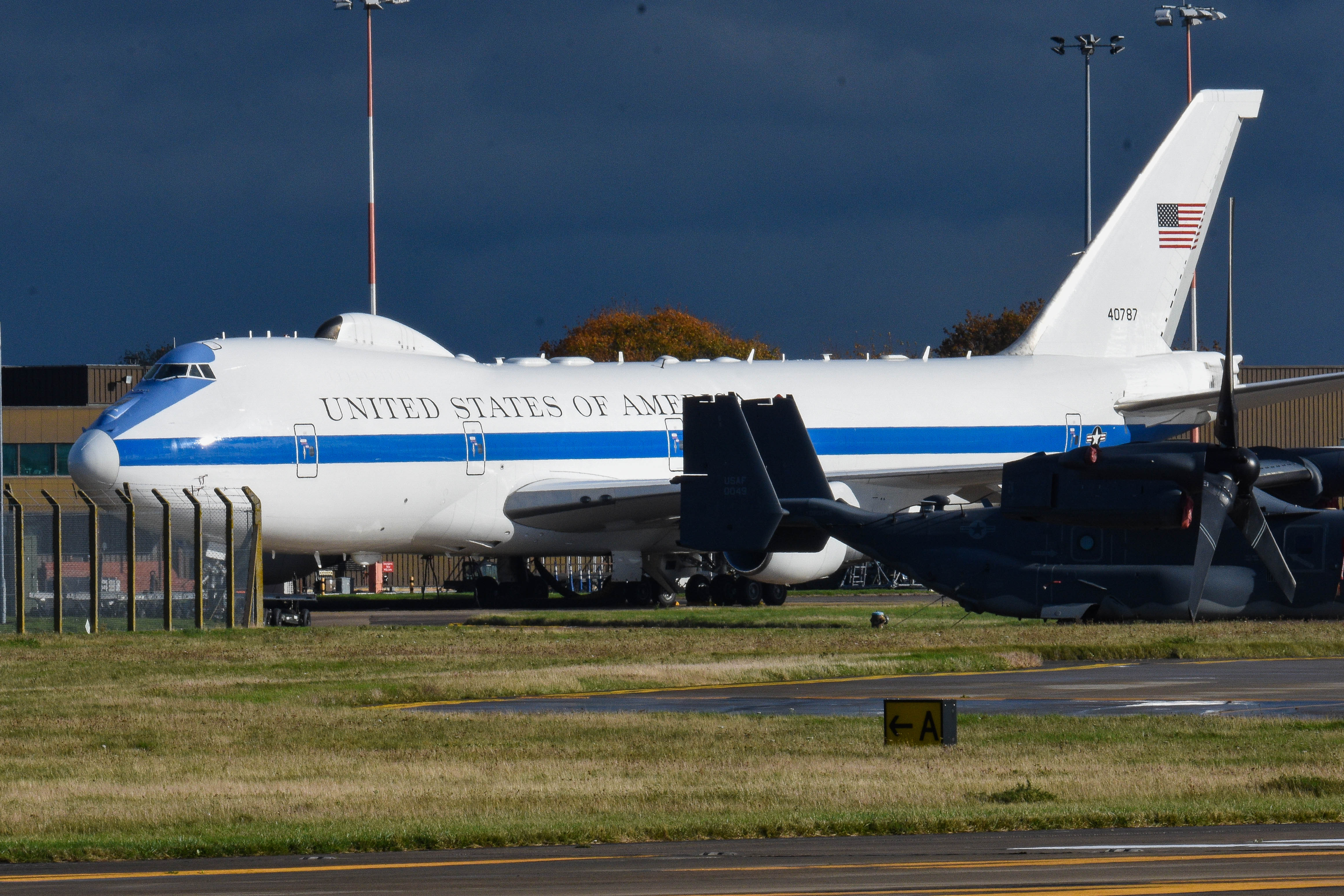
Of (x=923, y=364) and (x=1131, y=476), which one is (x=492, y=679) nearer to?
(x=1131, y=476)

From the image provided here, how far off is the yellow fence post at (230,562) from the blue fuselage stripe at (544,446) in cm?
188

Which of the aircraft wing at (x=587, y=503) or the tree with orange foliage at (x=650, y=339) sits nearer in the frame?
the aircraft wing at (x=587, y=503)

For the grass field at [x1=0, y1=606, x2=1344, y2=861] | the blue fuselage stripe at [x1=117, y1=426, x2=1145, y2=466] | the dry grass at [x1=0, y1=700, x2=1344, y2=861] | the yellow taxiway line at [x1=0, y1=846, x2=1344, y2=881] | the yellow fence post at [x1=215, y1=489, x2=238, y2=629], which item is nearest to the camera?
the yellow taxiway line at [x1=0, y1=846, x2=1344, y2=881]

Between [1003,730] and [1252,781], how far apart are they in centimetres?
359

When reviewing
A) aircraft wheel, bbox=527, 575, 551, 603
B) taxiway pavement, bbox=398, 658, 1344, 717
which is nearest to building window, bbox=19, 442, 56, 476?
aircraft wheel, bbox=527, 575, 551, 603

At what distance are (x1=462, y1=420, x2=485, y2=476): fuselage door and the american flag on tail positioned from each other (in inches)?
746

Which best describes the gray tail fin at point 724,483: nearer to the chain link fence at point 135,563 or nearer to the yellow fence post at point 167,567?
the chain link fence at point 135,563

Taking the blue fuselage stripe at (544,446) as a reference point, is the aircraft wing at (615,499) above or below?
below

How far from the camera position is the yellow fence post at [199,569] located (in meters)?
33.1

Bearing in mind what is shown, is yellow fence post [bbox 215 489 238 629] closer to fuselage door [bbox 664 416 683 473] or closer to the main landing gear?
fuselage door [bbox 664 416 683 473]

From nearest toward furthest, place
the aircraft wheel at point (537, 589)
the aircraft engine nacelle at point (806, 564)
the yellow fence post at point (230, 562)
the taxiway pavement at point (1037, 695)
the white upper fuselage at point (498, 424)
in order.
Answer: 1. the taxiway pavement at point (1037, 695)
2. the yellow fence post at point (230, 562)
3. the white upper fuselage at point (498, 424)
4. the aircraft engine nacelle at point (806, 564)
5. the aircraft wheel at point (537, 589)

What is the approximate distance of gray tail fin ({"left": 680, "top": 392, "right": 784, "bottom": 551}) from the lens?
33.2m

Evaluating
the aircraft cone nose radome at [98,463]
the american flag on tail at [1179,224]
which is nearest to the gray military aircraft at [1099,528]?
the aircraft cone nose radome at [98,463]

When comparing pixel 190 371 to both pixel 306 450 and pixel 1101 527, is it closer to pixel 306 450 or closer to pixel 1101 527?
pixel 306 450
